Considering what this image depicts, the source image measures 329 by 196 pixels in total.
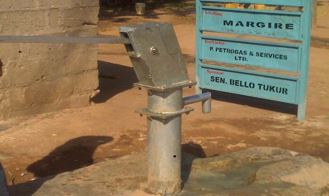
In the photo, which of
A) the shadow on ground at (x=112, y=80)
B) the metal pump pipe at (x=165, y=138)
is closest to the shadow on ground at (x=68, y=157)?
the shadow on ground at (x=112, y=80)

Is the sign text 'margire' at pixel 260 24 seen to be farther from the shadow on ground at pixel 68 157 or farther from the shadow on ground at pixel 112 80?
the shadow on ground at pixel 68 157

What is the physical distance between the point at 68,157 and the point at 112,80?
3.71 m

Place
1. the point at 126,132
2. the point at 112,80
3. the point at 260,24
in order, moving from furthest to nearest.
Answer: the point at 112,80 → the point at 260,24 → the point at 126,132

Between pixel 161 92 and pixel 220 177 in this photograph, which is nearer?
pixel 161 92

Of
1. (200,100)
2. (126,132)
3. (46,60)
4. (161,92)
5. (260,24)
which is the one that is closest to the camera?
(161,92)

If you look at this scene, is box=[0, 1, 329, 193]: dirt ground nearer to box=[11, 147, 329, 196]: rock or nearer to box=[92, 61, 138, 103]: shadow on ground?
box=[92, 61, 138, 103]: shadow on ground

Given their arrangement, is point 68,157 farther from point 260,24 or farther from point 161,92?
point 260,24

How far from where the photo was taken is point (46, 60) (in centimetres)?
692

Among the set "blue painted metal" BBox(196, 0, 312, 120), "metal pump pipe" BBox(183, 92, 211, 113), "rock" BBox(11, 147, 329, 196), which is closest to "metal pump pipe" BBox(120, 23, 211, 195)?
"metal pump pipe" BBox(183, 92, 211, 113)

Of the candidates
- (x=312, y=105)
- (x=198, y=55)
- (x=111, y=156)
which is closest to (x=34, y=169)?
(x=111, y=156)

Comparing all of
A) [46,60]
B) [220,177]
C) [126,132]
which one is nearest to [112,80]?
[46,60]

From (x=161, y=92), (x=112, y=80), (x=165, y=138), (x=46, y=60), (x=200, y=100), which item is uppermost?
(x=161, y=92)

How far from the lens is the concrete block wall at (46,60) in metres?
6.58

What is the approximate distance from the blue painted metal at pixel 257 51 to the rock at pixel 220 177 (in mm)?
2903
